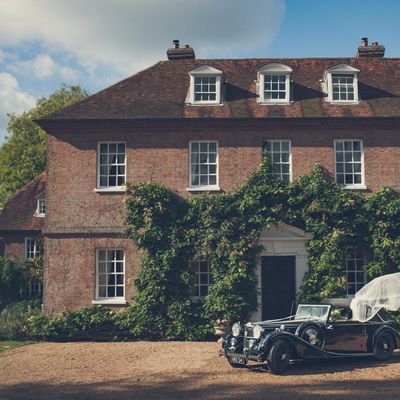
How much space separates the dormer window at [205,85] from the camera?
19.5 m

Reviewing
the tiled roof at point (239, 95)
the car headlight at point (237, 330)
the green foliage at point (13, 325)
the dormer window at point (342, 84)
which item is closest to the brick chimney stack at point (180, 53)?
→ the tiled roof at point (239, 95)

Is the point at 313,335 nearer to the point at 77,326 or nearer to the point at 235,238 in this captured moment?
the point at 235,238

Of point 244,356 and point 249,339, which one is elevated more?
point 249,339

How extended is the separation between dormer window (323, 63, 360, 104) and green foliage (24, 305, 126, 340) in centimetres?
1065

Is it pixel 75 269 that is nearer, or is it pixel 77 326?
pixel 77 326

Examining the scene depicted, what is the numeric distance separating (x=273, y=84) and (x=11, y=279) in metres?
14.8

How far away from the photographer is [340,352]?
482 inches

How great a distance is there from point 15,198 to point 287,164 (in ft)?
61.0

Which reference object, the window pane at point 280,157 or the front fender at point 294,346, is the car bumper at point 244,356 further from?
the window pane at point 280,157

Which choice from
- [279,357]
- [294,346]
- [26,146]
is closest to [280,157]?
[294,346]

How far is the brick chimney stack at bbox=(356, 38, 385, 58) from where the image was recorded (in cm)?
2280

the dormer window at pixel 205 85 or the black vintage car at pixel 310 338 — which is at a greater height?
the dormer window at pixel 205 85

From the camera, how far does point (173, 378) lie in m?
11.2

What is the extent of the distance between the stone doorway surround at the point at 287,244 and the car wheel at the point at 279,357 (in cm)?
645
